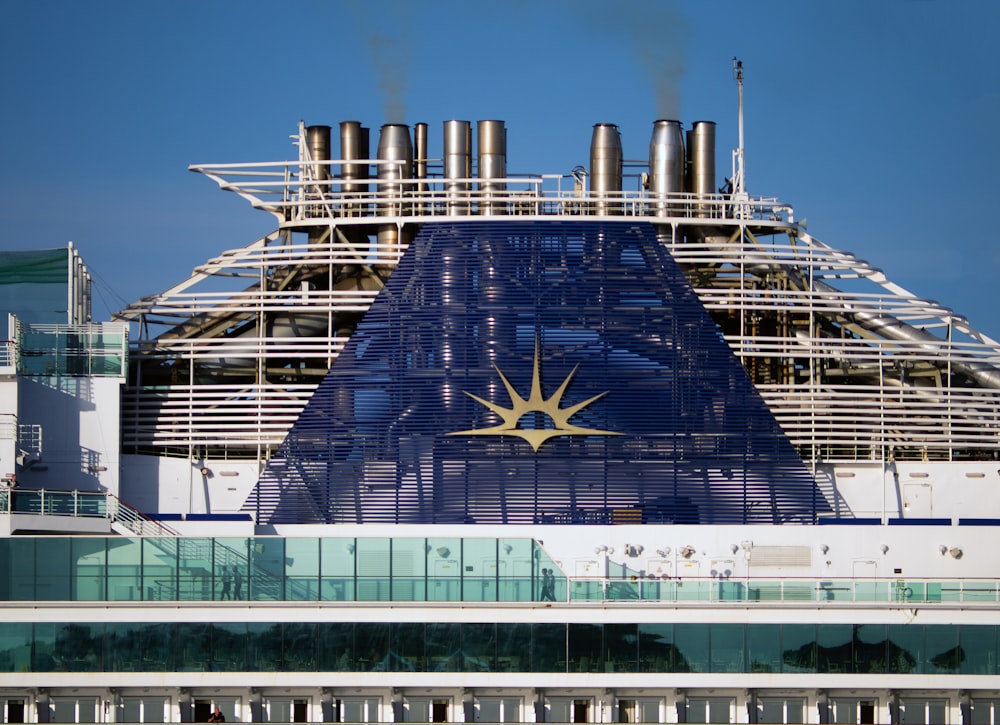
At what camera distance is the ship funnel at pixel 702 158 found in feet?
162

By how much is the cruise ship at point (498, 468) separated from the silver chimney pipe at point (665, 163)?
0.07 metres

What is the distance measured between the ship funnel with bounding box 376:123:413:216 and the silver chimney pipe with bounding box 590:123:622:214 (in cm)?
448

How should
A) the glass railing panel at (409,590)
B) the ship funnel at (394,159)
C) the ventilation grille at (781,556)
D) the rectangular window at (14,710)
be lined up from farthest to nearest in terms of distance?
the ship funnel at (394,159)
the ventilation grille at (781,556)
the glass railing panel at (409,590)
the rectangular window at (14,710)

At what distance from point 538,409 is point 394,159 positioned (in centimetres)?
839

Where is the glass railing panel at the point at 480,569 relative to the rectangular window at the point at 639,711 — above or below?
above

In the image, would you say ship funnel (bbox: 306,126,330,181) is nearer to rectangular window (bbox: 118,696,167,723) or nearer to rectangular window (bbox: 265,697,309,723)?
rectangular window (bbox: 265,697,309,723)

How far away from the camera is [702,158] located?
49.6m

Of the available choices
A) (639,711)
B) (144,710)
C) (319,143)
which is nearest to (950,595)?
(639,711)

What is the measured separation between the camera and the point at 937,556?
4384 cm

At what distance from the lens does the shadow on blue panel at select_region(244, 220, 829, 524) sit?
145ft

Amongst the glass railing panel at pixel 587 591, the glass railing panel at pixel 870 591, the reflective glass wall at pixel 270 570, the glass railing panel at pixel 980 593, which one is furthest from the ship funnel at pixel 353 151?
the glass railing panel at pixel 980 593

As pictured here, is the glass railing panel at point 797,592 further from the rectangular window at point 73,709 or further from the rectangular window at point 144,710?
the rectangular window at point 73,709

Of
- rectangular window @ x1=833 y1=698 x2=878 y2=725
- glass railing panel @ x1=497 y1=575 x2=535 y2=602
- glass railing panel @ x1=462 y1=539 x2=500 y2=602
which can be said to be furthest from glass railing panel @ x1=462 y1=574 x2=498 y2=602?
rectangular window @ x1=833 y1=698 x2=878 y2=725

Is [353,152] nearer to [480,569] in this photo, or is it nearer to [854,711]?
[480,569]
